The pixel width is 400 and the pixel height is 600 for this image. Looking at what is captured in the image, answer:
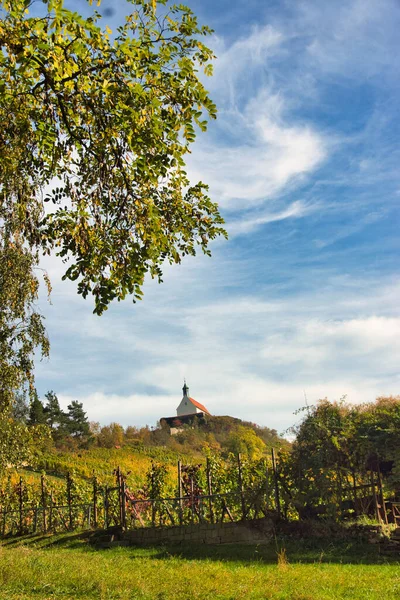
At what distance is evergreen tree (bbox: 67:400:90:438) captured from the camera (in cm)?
6696

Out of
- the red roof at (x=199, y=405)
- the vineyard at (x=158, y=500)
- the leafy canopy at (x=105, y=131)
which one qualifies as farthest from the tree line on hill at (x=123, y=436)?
the leafy canopy at (x=105, y=131)

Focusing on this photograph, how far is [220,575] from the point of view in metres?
10.3

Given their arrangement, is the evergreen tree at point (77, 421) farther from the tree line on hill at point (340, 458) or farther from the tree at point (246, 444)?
the tree line on hill at point (340, 458)

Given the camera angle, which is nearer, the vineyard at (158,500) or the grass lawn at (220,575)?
the grass lawn at (220,575)

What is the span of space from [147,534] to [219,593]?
11.0 metres

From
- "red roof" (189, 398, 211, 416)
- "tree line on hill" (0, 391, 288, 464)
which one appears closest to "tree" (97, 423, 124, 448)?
"tree line on hill" (0, 391, 288, 464)

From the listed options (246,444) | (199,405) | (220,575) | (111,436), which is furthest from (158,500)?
(199,405)

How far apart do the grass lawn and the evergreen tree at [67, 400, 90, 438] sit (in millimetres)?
53896

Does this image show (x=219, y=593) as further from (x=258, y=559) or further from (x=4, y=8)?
(x=4, y=8)

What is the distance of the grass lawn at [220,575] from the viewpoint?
28.7 feet

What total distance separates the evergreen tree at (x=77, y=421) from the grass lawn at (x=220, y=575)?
177 feet

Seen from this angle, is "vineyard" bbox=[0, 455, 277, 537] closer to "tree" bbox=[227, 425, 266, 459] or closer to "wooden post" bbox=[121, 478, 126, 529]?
"wooden post" bbox=[121, 478, 126, 529]

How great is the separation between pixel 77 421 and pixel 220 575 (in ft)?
204

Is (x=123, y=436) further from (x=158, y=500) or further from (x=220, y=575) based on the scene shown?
(x=220, y=575)
